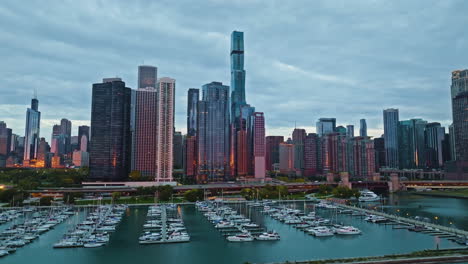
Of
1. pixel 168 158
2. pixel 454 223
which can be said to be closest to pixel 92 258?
pixel 454 223

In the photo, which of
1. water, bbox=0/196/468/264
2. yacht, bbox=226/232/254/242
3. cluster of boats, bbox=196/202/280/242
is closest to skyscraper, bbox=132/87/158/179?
cluster of boats, bbox=196/202/280/242

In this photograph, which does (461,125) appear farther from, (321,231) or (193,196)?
(321,231)

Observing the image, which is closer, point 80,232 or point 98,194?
point 80,232

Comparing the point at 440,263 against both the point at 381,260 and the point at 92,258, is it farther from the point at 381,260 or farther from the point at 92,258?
the point at 92,258

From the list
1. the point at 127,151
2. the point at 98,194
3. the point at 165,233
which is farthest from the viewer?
the point at 127,151

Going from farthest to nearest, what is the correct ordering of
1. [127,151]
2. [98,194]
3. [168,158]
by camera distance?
[127,151], [168,158], [98,194]

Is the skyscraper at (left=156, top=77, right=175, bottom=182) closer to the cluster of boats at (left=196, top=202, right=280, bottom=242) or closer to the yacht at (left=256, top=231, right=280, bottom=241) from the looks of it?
the cluster of boats at (left=196, top=202, right=280, bottom=242)

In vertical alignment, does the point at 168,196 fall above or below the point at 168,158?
below
